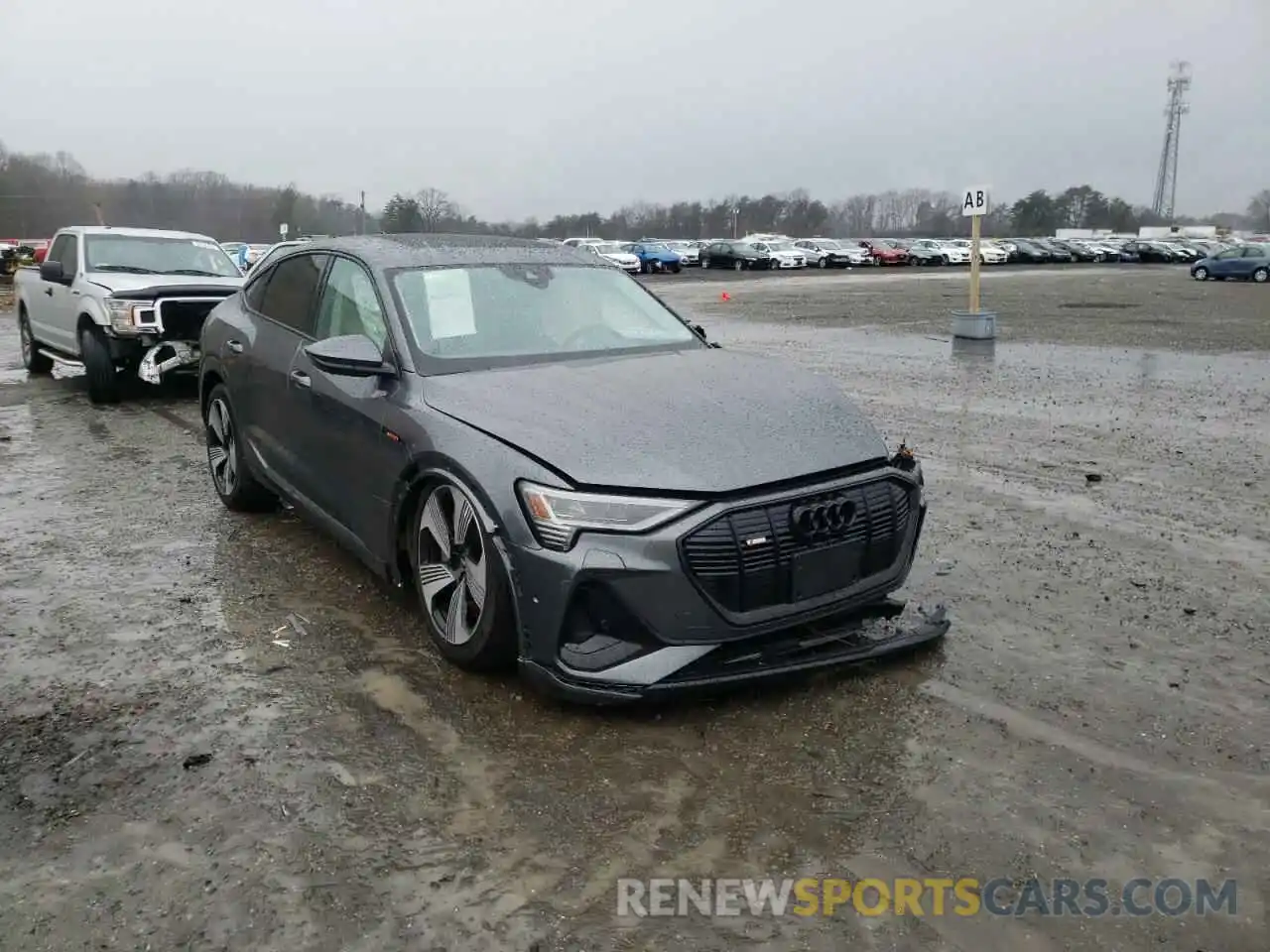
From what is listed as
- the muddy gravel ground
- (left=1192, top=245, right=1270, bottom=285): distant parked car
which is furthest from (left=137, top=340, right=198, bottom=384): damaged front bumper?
(left=1192, top=245, right=1270, bottom=285): distant parked car

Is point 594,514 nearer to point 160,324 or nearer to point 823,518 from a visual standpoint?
point 823,518

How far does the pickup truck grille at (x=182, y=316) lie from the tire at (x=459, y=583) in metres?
7.32

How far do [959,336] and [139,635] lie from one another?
15140 millimetres

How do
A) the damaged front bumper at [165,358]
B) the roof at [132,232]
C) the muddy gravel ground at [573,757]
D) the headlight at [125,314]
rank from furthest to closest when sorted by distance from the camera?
1. the roof at [132,232]
2. the damaged front bumper at [165,358]
3. the headlight at [125,314]
4. the muddy gravel ground at [573,757]

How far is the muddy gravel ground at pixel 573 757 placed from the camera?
2754 mm

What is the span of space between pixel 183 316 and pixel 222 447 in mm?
4774

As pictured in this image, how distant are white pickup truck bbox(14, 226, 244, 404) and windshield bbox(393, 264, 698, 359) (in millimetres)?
5741

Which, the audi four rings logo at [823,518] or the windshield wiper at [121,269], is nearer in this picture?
the audi four rings logo at [823,518]

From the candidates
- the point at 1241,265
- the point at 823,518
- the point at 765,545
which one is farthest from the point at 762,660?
the point at 1241,265

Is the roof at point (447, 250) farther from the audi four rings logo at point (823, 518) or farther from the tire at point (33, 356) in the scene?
the tire at point (33, 356)

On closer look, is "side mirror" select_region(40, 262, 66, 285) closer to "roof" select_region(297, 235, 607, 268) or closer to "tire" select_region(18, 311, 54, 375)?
"tire" select_region(18, 311, 54, 375)

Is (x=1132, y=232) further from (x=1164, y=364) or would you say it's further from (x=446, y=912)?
(x=446, y=912)

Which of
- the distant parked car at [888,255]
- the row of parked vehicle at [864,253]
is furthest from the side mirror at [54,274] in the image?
the distant parked car at [888,255]

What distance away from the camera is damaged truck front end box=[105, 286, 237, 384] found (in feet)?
34.7
